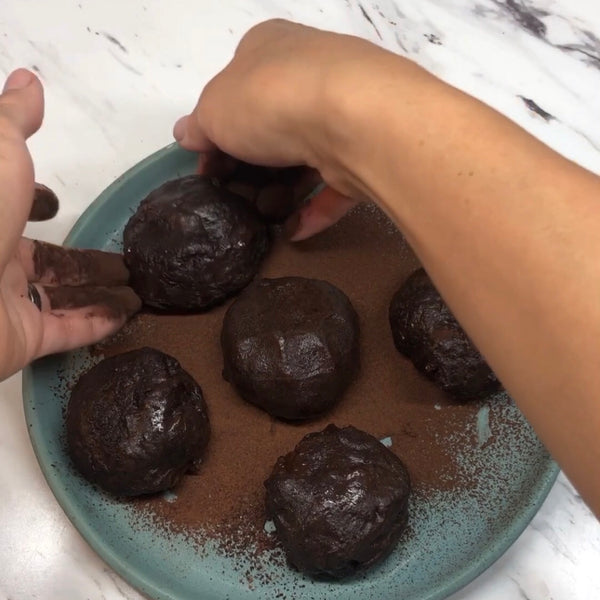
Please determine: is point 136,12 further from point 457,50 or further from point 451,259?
point 451,259

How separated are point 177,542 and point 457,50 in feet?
3.67

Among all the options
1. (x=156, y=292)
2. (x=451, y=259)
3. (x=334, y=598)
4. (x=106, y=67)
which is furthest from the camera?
(x=106, y=67)

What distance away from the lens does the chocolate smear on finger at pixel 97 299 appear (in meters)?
1.13

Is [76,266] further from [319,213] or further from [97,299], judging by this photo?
[319,213]

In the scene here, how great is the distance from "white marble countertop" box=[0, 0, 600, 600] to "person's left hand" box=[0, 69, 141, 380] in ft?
0.80

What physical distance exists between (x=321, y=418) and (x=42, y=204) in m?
0.58

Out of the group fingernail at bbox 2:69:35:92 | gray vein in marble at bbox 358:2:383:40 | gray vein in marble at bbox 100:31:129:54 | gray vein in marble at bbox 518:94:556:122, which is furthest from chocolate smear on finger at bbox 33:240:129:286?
gray vein in marble at bbox 518:94:556:122

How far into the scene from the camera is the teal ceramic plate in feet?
3.37

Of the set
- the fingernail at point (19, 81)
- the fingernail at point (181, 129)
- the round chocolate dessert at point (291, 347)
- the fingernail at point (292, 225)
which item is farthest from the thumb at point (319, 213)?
the fingernail at point (19, 81)

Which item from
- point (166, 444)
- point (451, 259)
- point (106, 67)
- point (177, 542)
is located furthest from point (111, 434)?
point (106, 67)

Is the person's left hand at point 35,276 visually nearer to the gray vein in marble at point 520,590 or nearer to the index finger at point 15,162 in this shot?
the index finger at point 15,162

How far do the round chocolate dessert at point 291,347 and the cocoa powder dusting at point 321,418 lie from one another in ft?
0.14

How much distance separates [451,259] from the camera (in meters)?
0.77

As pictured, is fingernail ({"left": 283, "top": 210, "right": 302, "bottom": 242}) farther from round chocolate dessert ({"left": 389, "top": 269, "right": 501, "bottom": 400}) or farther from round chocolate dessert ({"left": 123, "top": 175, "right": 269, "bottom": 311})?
round chocolate dessert ({"left": 389, "top": 269, "right": 501, "bottom": 400})
